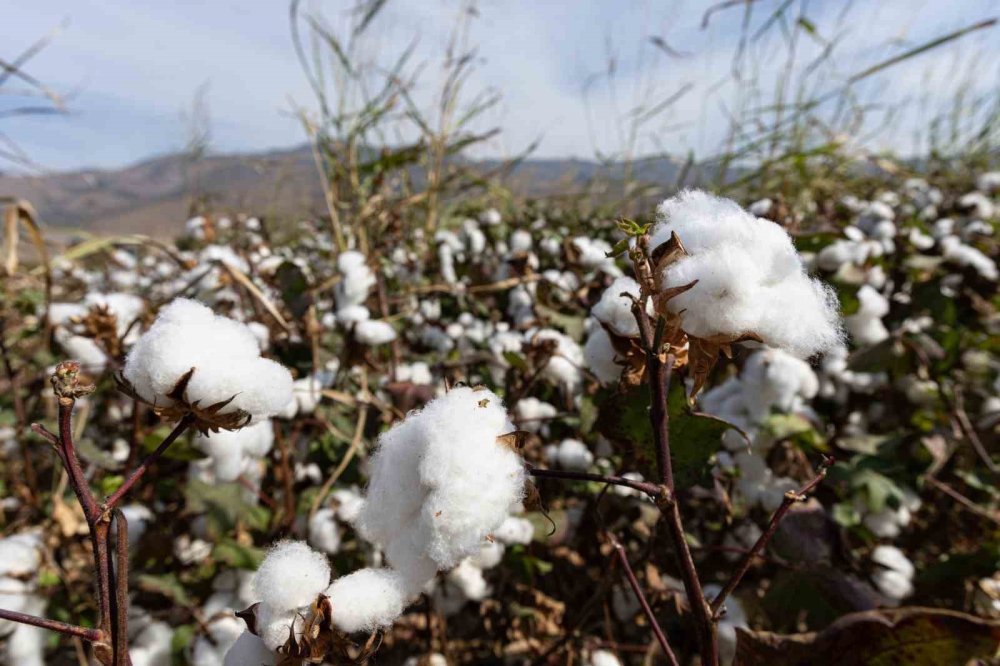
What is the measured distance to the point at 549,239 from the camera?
96.7 inches

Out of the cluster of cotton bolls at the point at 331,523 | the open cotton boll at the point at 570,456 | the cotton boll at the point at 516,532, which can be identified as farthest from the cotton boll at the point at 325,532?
the open cotton boll at the point at 570,456

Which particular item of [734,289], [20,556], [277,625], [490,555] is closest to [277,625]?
[277,625]

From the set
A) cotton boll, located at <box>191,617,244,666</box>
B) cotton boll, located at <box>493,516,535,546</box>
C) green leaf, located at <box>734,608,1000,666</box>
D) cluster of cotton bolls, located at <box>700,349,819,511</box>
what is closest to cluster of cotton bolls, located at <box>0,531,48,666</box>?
cotton boll, located at <box>191,617,244,666</box>

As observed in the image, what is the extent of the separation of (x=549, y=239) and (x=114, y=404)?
160 centimetres

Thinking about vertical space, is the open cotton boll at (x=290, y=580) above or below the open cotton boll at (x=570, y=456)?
above

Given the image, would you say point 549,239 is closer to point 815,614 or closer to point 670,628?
point 670,628

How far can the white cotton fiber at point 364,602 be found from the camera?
467 mm

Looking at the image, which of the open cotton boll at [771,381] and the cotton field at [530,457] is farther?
the open cotton boll at [771,381]

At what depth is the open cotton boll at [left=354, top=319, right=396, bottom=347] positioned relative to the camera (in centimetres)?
142

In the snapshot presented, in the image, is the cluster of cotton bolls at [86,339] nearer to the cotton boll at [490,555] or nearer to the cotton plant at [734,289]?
the cotton boll at [490,555]

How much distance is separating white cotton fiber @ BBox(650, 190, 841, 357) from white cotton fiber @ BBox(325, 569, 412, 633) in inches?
12.6

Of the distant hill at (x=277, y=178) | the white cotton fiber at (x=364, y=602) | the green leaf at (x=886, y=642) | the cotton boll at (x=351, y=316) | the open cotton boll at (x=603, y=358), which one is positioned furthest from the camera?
the distant hill at (x=277, y=178)

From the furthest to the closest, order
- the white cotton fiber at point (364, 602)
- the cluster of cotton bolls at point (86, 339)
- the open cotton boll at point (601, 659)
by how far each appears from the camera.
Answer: the cluster of cotton bolls at point (86, 339) → the open cotton boll at point (601, 659) → the white cotton fiber at point (364, 602)

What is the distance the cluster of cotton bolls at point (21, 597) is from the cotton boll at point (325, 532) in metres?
0.52
